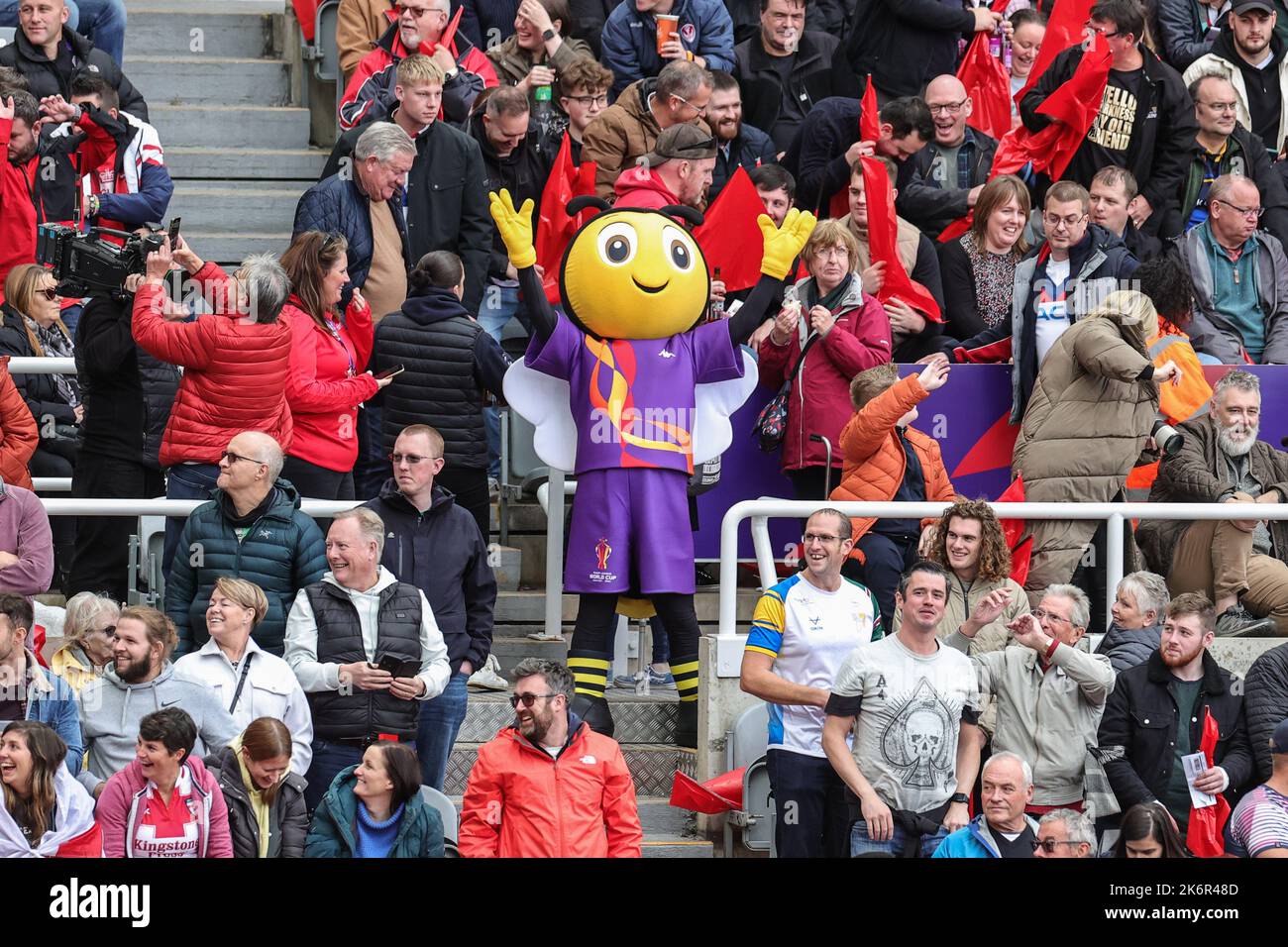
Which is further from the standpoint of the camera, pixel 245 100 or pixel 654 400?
pixel 245 100

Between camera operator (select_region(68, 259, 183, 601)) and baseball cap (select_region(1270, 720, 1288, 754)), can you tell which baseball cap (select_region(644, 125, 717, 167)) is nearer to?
camera operator (select_region(68, 259, 183, 601))

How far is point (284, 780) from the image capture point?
794cm

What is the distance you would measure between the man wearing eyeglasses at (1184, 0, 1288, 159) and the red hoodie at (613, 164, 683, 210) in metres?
4.22

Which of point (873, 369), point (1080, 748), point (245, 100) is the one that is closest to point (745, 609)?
point (873, 369)

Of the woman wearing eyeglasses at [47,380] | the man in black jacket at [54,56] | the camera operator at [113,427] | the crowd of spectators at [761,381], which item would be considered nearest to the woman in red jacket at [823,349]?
the crowd of spectators at [761,381]

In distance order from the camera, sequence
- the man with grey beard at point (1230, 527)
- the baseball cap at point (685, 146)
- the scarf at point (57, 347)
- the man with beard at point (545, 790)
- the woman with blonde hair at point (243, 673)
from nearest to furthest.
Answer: the man with beard at point (545, 790) → the woman with blonde hair at point (243, 673) → the man with grey beard at point (1230, 527) → the baseball cap at point (685, 146) → the scarf at point (57, 347)

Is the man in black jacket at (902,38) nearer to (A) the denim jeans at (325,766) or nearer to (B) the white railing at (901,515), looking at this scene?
(B) the white railing at (901,515)

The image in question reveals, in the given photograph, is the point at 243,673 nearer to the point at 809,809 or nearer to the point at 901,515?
the point at 809,809

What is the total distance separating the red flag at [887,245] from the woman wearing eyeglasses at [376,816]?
395cm

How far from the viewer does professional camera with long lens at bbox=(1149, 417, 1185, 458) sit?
9961 millimetres

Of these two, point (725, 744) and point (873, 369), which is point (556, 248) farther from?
point (725, 744)

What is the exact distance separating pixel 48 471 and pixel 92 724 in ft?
8.96

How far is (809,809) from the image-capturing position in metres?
8.52

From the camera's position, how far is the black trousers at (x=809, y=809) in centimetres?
849
